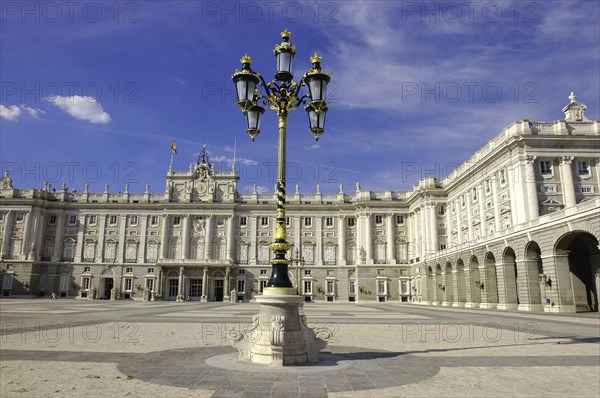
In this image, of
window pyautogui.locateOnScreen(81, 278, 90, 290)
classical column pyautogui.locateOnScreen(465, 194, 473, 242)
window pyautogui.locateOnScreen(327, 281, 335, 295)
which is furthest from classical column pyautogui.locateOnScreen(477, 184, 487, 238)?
window pyautogui.locateOnScreen(81, 278, 90, 290)

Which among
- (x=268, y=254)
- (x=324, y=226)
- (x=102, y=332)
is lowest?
(x=102, y=332)

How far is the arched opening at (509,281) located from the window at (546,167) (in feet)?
29.3

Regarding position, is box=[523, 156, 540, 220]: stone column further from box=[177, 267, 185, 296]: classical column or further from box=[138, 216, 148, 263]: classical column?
box=[138, 216, 148, 263]: classical column

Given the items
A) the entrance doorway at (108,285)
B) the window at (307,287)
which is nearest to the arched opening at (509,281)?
the window at (307,287)

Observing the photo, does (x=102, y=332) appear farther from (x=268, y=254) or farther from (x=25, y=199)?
(x=25, y=199)

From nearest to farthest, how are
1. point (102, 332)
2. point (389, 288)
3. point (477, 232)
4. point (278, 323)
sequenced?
1. point (278, 323)
2. point (102, 332)
3. point (477, 232)
4. point (389, 288)

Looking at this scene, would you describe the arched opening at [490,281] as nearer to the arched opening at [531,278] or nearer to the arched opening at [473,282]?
the arched opening at [473,282]

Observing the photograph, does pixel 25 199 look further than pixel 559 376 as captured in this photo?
Yes

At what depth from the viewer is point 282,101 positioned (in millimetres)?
11914

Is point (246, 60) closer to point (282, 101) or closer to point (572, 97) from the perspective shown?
point (282, 101)

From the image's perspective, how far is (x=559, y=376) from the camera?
902 cm

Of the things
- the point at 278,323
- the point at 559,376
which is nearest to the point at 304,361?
the point at 278,323

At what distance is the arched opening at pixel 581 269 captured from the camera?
3216 centimetres

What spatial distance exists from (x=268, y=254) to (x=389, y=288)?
2027 cm
